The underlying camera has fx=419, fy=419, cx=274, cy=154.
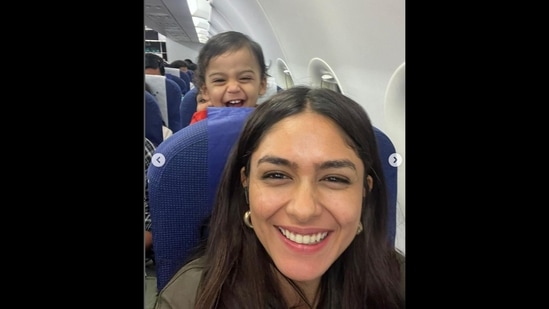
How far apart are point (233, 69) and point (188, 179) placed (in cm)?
23

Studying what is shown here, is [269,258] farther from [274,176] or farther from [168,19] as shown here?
[168,19]

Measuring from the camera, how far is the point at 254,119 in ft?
2.57

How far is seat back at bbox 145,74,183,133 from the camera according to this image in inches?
32.6

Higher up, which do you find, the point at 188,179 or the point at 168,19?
the point at 168,19

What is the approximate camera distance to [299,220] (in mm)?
761

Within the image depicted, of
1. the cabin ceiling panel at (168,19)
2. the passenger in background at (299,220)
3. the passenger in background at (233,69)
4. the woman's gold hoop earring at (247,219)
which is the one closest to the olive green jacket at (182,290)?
the passenger in background at (299,220)

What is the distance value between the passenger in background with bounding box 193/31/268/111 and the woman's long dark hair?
0.17 ft

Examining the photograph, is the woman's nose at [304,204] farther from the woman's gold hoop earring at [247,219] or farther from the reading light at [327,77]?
the reading light at [327,77]

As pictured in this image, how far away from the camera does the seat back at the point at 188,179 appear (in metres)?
0.80

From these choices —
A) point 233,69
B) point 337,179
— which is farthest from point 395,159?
point 233,69

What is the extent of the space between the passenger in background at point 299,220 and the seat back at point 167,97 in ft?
0.52
